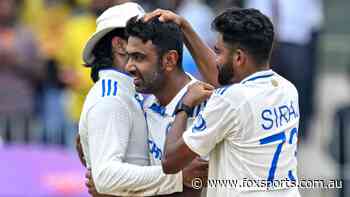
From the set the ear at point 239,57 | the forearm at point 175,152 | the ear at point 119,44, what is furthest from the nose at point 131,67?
the ear at point 239,57

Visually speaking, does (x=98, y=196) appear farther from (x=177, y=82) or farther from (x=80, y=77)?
(x=80, y=77)

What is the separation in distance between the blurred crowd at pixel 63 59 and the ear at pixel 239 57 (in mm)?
6225

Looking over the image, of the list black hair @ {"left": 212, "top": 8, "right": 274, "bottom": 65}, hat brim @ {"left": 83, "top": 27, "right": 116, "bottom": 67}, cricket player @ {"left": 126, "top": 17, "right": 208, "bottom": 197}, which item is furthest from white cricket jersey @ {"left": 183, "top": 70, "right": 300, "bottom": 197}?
hat brim @ {"left": 83, "top": 27, "right": 116, "bottom": 67}

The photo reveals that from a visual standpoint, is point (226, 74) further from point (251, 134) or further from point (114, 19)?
point (114, 19)

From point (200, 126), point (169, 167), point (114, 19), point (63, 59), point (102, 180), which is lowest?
point (63, 59)

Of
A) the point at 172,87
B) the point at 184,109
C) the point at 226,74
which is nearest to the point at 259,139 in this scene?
the point at 226,74

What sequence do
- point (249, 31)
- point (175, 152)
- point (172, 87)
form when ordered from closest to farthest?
point (249, 31), point (175, 152), point (172, 87)

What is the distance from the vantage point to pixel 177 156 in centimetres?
748

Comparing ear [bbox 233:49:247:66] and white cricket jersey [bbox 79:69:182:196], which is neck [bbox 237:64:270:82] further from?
white cricket jersey [bbox 79:69:182:196]

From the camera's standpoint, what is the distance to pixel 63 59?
47.6 feet

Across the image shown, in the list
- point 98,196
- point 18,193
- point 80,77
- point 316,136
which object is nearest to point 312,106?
point 316,136

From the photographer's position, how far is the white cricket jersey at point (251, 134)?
24.1ft

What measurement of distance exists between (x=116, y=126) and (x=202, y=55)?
68 centimetres

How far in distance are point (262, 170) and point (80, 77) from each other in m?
6.95
